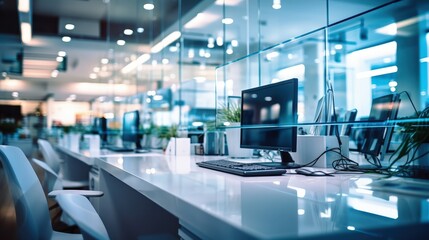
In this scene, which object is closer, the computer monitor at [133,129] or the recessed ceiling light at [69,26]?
the computer monitor at [133,129]

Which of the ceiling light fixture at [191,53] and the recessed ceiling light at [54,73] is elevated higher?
the recessed ceiling light at [54,73]

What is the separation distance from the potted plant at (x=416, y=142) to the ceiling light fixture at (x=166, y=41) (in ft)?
12.3

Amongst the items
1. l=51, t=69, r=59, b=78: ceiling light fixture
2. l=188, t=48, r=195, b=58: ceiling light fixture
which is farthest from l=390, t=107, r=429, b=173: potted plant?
l=51, t=69, r=59, b=78: ceiling light fixture

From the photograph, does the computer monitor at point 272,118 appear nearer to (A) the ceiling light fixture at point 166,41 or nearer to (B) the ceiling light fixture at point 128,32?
(A) the ceiling light fixture at point 166,41

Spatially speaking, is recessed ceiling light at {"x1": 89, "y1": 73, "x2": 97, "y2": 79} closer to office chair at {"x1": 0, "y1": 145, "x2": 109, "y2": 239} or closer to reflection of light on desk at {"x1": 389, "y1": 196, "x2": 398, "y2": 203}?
office chair at {"x1": 0, "y1": 145, "x2": 109, "y2": 239}

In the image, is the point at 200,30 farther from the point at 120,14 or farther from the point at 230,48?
the point at 230,48

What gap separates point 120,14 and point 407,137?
226 inches

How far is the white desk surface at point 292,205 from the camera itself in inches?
29.4

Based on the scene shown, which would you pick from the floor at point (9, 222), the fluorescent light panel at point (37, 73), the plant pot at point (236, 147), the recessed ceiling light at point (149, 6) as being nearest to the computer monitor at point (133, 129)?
the floor at point (9, 222)

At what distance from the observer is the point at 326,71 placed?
2.21 metres

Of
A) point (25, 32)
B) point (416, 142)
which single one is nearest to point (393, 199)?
point (416, 142)

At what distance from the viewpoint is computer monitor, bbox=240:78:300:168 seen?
1.89 meters

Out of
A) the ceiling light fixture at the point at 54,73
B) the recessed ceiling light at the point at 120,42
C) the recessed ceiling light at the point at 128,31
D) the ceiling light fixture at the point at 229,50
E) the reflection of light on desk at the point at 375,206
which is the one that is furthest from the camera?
the ceiling light fixture at the point at 54,73

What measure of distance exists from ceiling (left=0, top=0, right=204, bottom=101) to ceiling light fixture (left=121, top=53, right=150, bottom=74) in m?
0.10
